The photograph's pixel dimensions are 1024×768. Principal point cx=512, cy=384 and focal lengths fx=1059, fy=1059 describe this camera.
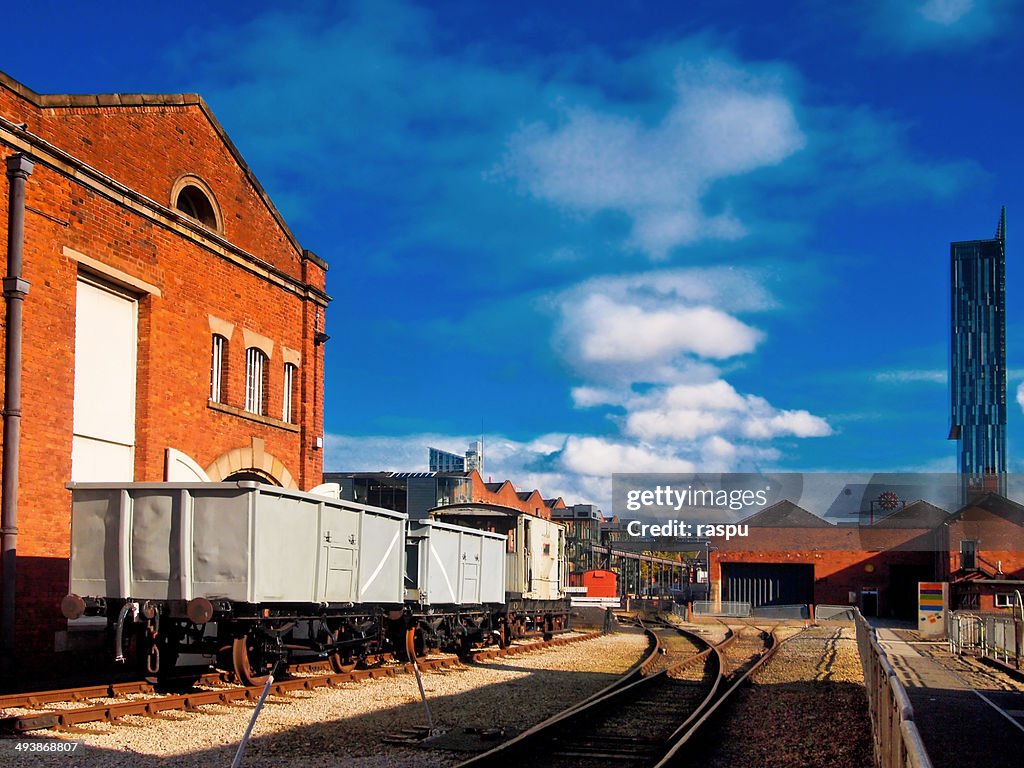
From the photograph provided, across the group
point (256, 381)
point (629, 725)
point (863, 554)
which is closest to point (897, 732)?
point (629, 725)

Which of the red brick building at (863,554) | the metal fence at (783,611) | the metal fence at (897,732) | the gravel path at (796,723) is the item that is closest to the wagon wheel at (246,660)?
the gravel path at (796,723)

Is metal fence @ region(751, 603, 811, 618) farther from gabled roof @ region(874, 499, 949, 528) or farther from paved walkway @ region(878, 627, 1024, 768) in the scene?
paved walkway @ region(878, 627, 1024, 768)

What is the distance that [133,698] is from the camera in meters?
12.8

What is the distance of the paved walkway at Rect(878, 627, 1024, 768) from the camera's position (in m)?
10.8

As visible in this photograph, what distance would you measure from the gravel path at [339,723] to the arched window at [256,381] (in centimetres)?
707

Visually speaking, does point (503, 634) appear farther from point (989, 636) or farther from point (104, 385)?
point (989, 636)

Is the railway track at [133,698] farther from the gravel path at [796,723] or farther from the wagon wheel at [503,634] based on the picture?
the wagon wheel at [503,634]

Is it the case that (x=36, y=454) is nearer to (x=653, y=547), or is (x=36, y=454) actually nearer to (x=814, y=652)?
(x=814, y=652)

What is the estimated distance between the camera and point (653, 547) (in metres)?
75.6

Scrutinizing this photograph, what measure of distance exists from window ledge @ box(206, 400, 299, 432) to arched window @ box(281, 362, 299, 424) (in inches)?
10.2

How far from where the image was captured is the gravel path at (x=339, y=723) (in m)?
9.50

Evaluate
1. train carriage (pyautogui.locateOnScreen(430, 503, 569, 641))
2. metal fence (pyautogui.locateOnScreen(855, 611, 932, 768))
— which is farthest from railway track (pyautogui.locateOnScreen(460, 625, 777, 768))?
train carriage (pyautogui.locateOnScreen(430, 503, 569, 641))

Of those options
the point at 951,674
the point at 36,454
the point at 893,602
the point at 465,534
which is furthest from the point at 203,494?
the point at 893,602

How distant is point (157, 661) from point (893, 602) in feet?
170
